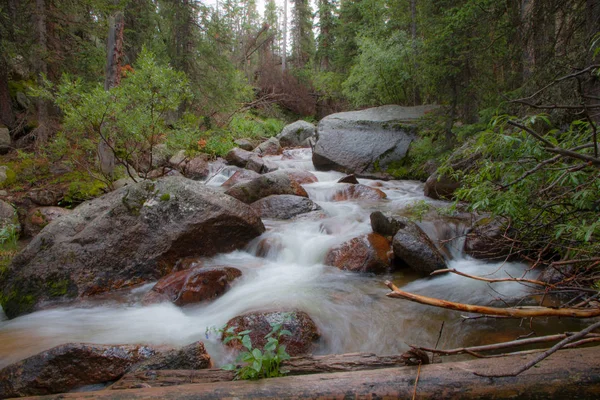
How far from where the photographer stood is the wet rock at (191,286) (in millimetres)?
4863

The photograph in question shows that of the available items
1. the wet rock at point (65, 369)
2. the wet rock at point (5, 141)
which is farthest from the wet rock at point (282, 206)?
the wet rock at point (5, 141)

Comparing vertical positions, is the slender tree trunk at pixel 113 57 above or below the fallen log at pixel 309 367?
above

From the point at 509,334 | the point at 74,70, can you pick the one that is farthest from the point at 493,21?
the point at 74,70

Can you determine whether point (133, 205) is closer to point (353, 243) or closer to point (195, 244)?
point (195, 244)

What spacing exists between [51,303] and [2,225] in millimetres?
3952

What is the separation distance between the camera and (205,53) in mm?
14672

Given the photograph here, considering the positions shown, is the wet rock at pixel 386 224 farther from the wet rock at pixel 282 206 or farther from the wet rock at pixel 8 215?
the wet rock at pixel 8 215

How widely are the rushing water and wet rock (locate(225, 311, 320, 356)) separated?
17cm

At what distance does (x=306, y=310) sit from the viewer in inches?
181

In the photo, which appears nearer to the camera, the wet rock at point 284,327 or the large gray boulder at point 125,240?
the wet rock at point 284,327

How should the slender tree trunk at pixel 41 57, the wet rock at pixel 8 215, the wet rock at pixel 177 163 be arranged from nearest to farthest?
the wet rock at pixel 8 215 → the slender tree trunk at pixel 41 57 → the wet rock at pixel 177 163

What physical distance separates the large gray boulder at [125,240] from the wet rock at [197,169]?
644 cm

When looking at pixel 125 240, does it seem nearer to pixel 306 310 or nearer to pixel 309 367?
pixel 306 310

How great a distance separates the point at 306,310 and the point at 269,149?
13.1 m
